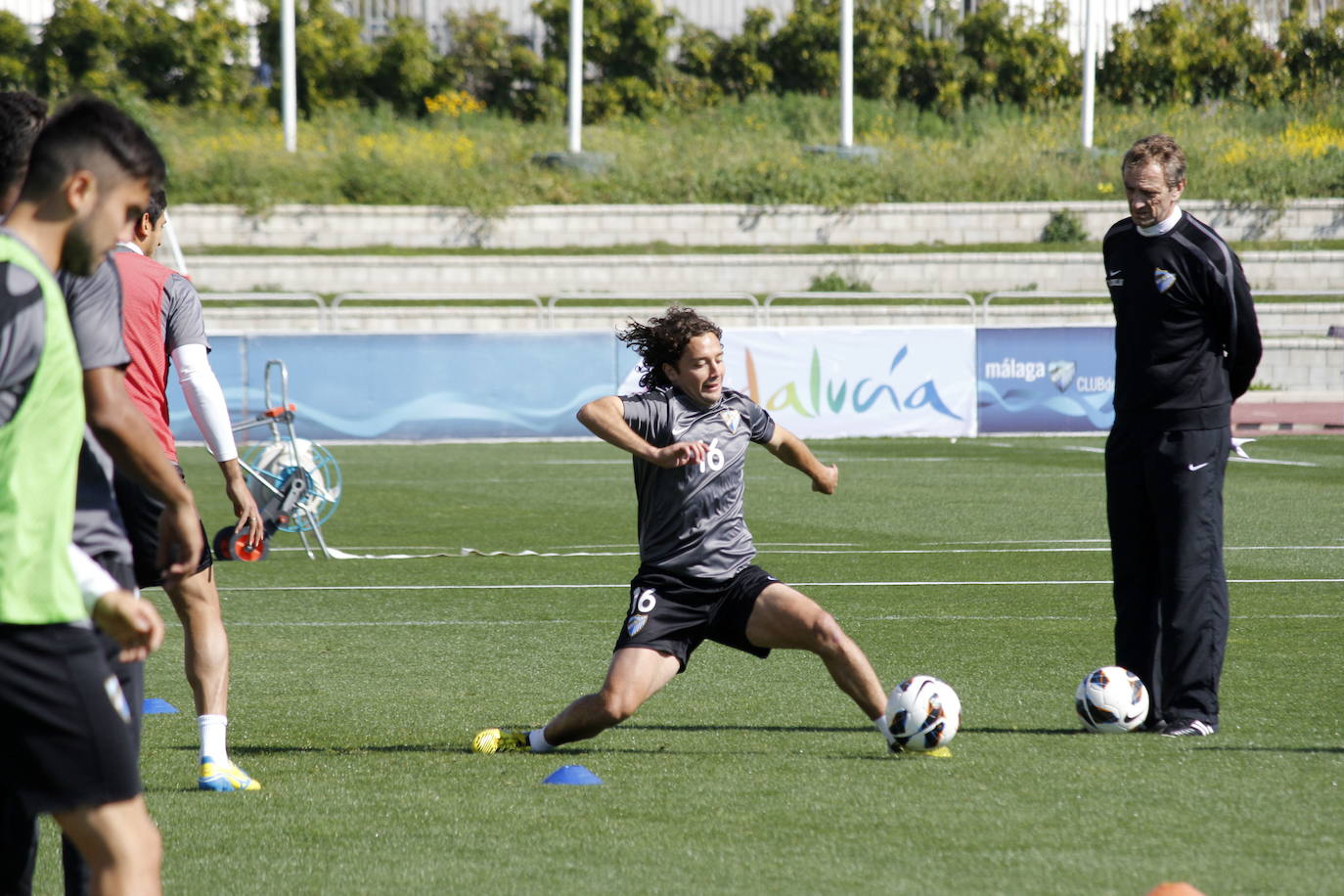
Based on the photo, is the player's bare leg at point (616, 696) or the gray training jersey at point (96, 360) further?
the player's bare leg at point (616, 696)

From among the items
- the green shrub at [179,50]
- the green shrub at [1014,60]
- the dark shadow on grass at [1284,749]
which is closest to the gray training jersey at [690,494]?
the dark shadow on grass at [1284,749]

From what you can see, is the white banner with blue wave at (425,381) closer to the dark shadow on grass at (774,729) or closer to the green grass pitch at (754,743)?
the green grass pitch at (754,743)

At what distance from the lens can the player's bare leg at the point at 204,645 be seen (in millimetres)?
5520

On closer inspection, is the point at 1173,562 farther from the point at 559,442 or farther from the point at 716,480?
the point at 559,442

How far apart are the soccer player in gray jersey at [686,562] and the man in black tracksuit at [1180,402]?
1229 millimetres

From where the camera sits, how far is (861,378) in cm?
2162

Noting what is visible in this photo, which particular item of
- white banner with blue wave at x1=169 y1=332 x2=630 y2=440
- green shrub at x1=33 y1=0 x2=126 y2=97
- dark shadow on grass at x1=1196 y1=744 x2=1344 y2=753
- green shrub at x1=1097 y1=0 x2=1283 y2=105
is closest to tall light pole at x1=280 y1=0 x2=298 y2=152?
green shrub at x1=33 y1=0 x2=126 y2=97

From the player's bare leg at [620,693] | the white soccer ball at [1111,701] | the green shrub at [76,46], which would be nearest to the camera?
the player's bare leg at [620,693]

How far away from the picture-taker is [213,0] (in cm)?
4009

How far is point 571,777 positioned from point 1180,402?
2.63m

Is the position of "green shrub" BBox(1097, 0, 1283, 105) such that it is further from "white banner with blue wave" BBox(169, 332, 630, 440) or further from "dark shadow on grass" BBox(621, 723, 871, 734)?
"dark shadow on grass" BBox(621, 723, 871, 734)

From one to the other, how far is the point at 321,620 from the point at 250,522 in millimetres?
4226

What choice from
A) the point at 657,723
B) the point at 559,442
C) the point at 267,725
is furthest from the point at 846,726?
the point at 559,442

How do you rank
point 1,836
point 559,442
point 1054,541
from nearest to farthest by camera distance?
point 1,836
point 1054,541
point 559,442
